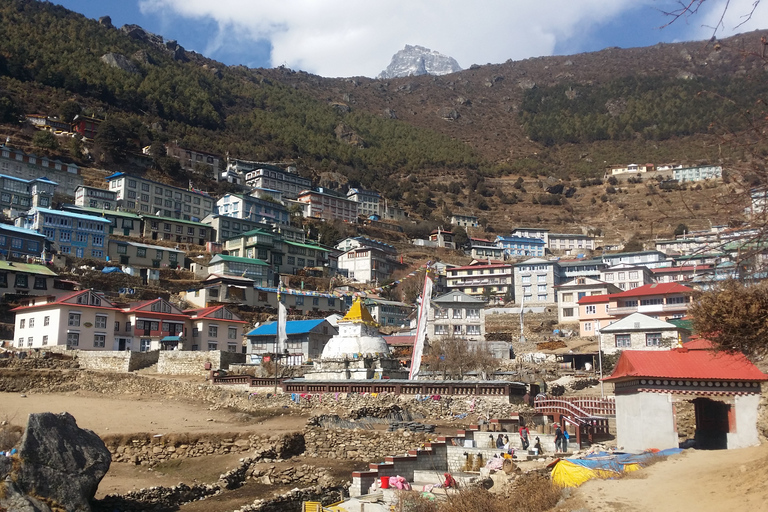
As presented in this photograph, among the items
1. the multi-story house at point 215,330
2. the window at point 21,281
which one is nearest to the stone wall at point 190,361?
the multi-story house at point 215,330

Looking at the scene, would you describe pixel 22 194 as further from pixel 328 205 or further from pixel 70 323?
pixel 328 205

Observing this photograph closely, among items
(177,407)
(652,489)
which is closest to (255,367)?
(177,407)

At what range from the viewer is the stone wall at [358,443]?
28578 millimetres

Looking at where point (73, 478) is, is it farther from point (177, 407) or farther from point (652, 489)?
point (177, 407)

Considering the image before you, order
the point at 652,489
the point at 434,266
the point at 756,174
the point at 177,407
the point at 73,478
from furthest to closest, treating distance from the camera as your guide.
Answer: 1. the point at 434,266
2. the point at 177,407
3. the point at 73,478
4. the point at 652,489
5. the point at 756,174

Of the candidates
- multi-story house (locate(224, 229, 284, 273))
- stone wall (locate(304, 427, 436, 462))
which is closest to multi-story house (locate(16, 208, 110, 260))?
multi-story house (locate(224, 229, 284, 273))

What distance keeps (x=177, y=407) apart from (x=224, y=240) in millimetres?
55846

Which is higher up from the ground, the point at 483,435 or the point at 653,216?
the point at 653,216

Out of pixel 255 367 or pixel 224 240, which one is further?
pixel 224 240

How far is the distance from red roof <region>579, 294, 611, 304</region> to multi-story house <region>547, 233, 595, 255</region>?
191 ft

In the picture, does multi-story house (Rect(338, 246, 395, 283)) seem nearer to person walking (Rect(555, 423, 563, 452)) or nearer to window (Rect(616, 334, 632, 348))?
window (Rect(616, 334, 632, 348))

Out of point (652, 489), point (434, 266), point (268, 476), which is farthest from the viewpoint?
point (434, 266)

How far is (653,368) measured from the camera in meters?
23.3

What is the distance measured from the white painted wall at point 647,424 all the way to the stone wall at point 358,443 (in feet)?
28.4
